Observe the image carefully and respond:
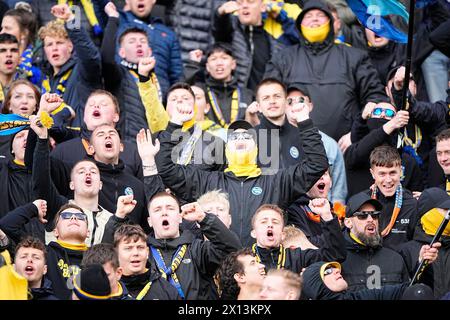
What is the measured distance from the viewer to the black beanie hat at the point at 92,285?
11242mm

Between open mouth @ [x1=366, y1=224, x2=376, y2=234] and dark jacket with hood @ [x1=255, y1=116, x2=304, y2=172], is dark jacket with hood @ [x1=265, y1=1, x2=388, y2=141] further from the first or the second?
open mouth @ [x1=366, y1=224, x2=376, y2=234]

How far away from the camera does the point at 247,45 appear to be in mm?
17109

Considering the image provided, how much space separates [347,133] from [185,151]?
7.14ft

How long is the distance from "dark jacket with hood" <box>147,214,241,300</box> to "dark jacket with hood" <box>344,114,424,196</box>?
8.71ft

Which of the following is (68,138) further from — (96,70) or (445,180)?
(445,180)

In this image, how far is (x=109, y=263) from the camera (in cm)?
1198

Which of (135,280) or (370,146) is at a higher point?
(370,146)

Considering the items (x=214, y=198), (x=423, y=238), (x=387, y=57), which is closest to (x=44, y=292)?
(x=214, y=198)

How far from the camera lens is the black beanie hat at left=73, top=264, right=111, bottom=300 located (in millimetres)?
11242

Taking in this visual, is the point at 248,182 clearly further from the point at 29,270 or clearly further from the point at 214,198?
the point at 29,270

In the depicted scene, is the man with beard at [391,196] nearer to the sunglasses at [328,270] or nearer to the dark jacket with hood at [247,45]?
the sunglasses at [328,270]

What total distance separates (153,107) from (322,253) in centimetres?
312

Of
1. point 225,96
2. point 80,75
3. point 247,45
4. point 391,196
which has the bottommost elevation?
point 391,196
